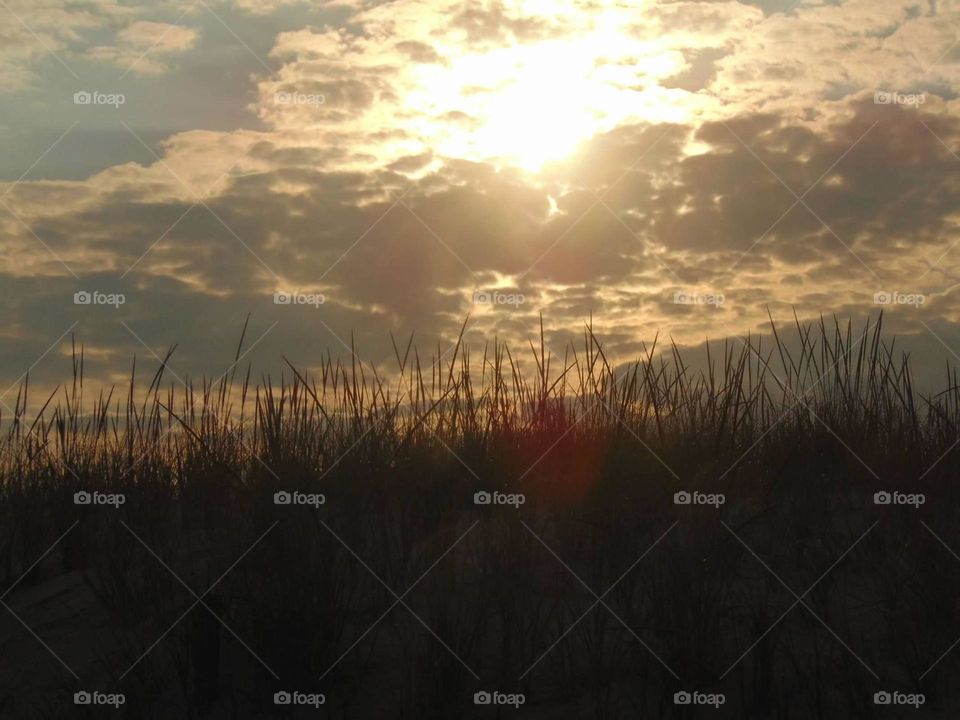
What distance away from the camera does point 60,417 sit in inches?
268

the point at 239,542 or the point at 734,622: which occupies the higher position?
the point at 239,542

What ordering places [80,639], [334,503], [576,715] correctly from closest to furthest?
[576,715]
[80,639]
[334,503]

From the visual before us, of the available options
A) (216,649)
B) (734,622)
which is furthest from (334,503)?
(734,622)

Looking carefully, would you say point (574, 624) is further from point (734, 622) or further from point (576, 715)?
point (734, 622)

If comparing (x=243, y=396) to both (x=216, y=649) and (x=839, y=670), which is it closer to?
(x=216, y=649)

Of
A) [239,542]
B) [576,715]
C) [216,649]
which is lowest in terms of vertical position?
[576,715]

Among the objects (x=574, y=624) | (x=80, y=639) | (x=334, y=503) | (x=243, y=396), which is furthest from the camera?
(x=243, y=396)

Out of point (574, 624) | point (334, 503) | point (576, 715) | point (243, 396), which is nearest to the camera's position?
point (576, 715)

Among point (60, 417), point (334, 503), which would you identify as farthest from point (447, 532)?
point (60, 417)

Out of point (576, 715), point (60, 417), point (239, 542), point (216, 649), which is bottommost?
point (576, 715)

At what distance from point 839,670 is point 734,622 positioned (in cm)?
47

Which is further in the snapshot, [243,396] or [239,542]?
[243,396]

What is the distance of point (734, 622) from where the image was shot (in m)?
4.34

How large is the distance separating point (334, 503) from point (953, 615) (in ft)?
9.97
